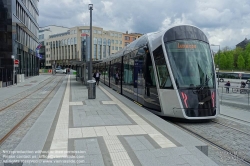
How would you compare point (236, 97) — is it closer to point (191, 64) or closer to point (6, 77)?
point (191, 64)

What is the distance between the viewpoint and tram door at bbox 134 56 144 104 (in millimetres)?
11570

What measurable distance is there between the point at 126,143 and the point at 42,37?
437ft

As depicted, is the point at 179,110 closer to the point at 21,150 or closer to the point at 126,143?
the point at 126,143

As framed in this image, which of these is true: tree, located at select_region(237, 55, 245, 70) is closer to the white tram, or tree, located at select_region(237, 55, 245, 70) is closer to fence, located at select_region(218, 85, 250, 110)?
fence, located at select_region(218, 85, 250, 110)

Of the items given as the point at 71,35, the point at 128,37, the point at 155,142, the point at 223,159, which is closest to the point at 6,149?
the point at 155,142

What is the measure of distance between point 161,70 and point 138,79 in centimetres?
291

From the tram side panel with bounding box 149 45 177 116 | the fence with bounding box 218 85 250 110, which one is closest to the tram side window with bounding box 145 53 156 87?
the tram side panel with bounding box 149 45 177 116

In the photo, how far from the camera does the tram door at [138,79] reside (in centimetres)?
1157

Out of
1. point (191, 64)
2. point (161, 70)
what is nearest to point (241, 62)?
point (191, 64)

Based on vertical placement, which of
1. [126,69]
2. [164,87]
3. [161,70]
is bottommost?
[164,87]

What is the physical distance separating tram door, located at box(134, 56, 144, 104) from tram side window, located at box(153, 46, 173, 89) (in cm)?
168

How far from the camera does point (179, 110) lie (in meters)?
8.96

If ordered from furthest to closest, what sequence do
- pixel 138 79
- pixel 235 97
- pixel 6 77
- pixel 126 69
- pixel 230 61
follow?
pixel 230 61 → pixel 6 77 → pixel 126 69 → pixel 235 97 → pixel 138 79

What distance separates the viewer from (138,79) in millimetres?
12320
